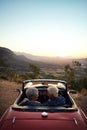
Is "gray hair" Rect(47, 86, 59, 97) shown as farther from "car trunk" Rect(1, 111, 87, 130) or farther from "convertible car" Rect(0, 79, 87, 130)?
"car trunk" Rect(1, 111, 87, 130)

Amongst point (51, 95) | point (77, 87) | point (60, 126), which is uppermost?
point (51, 95)

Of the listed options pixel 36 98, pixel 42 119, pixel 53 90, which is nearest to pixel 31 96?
pixel 36 98

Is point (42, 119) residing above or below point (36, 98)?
below

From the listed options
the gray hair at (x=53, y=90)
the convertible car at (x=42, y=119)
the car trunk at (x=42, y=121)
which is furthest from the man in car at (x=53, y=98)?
the car trunk at (x=42, y=121)

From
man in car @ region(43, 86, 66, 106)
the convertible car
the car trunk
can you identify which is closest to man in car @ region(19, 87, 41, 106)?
the convertible car

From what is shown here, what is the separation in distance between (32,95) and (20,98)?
1100mm

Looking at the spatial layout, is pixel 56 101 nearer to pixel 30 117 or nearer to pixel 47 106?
pixel 47 106

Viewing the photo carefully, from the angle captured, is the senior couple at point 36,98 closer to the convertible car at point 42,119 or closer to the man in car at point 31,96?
the man in car at point 31,96

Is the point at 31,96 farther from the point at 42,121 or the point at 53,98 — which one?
the point at 42,121

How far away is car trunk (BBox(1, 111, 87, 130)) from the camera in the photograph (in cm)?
420

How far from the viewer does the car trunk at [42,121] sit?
4.20 meters

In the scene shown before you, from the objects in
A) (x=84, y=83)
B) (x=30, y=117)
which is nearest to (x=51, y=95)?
(x=30, y=117)

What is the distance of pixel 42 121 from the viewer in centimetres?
437

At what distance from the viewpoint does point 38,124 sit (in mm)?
4258
